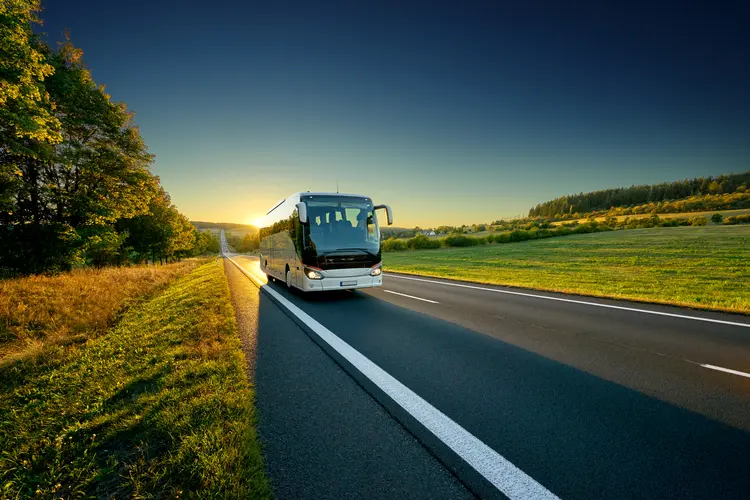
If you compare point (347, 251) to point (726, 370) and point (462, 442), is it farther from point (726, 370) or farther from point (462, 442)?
point (726, 370)

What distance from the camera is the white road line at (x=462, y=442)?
2.03m

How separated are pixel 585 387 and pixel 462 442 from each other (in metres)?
2.00

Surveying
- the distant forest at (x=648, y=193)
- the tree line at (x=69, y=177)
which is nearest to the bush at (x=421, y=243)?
the tree line at (x=69, y=177)

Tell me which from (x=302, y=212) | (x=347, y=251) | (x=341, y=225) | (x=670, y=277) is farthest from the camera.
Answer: (x=670, y=277)

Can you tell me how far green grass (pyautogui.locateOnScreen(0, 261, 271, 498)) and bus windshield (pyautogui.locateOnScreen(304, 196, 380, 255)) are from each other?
4317 mm

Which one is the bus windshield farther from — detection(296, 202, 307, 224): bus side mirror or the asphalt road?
the asphalt road

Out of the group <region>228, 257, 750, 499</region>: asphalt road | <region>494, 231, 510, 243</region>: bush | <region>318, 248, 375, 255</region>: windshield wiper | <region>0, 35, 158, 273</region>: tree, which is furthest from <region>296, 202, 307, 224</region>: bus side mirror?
<region>494, 231, 510, 243</region>: bush

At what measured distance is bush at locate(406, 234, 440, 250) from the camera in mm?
52250

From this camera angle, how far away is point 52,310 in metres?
8.80

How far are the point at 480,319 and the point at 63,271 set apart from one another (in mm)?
20688

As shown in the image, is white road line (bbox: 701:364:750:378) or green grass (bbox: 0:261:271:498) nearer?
green grass (bbox: 0:261:271:498)

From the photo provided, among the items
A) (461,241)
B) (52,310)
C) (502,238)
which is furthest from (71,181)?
(502,238)

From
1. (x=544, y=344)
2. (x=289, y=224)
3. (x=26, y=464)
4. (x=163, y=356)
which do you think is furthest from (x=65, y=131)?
(x=544, y=344)

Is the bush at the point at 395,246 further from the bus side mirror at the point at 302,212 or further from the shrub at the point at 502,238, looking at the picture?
Answer: the bus side mirror at the point at 302,212
